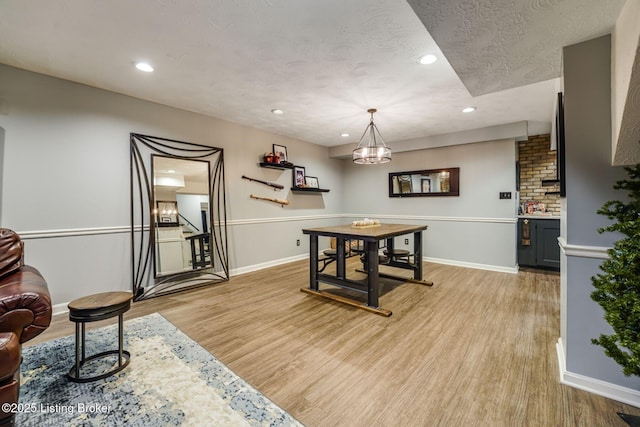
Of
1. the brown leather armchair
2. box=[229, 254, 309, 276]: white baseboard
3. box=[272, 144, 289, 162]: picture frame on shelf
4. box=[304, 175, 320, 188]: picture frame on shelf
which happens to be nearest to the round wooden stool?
the brown leather armchair

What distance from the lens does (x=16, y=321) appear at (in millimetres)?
1321

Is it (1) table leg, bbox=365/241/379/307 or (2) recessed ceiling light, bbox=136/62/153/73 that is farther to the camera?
(1) table leg, bbox=365/241/379/307

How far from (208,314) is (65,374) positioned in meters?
1.11

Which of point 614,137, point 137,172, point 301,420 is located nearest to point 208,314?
point 301,420

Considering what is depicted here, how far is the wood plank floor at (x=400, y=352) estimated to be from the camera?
1400 mm

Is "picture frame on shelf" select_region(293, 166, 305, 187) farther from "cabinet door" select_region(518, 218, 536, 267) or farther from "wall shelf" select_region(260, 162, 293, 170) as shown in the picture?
"cabinet door" select_region(518, 218, 536, 267)

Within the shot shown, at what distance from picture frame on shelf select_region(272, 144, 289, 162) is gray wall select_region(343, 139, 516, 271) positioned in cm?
227

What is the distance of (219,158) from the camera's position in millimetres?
3939

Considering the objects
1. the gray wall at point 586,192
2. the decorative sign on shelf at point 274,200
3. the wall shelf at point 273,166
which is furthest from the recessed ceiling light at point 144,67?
the gray wall at point 586,192

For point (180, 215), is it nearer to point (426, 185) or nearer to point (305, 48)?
point (305, 48)

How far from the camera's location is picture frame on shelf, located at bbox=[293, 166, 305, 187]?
5.17 metres

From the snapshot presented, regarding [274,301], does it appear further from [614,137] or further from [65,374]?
[614,137]

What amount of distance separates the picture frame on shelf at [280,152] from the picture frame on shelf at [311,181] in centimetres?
68

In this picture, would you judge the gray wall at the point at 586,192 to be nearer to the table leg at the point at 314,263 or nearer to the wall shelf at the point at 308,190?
the table leg at the point at 314,263
